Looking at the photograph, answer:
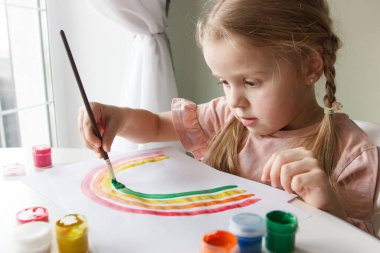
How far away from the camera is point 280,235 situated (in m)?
0.36

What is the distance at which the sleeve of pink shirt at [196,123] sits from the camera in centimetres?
89

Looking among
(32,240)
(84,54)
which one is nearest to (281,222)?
(32,240)

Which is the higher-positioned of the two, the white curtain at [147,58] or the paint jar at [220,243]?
the white curtain at [147,58]

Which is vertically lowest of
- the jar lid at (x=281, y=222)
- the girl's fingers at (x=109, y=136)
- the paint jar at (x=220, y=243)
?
the paint jar at (x=220, y=243)

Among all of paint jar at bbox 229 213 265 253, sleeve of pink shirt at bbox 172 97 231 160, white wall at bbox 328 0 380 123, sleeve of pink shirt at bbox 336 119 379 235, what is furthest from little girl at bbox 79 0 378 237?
white wall at bbox 328 0 380 123

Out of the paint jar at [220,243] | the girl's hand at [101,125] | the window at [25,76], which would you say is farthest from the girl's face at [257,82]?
the window at [25,76]

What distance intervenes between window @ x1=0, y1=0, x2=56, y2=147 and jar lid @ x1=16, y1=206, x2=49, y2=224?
41.6 inches

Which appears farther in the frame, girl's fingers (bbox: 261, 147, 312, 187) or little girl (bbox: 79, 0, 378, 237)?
little girl (bbox: 79, 0, 378, 237)

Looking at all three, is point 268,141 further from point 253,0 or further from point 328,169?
point 253,0

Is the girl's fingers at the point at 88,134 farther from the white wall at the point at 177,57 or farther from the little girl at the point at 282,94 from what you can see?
the white wall at the point at 177,57

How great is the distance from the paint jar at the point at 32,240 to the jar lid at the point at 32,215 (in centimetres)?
5

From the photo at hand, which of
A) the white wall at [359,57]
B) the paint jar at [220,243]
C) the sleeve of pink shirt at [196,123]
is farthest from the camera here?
the white wall at [359,57]

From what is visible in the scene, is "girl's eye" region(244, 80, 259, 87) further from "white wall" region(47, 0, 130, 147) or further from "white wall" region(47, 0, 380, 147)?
"white wall" region(47, 0, 130, 147)

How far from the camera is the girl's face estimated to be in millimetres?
627
